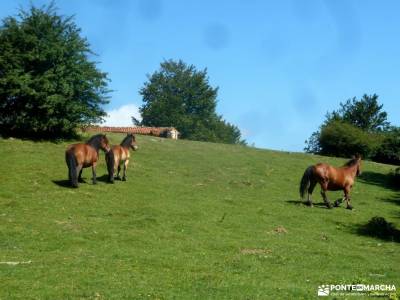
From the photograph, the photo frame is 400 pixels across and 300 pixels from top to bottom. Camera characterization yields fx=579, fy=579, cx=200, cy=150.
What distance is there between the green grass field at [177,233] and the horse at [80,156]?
0.67m

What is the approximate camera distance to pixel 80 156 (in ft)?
79.7

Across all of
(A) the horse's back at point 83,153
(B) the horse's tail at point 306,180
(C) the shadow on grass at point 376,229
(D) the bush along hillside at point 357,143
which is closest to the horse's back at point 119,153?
(A) the horse's back at point 83,153

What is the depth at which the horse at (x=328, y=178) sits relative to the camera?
25698 millimetres

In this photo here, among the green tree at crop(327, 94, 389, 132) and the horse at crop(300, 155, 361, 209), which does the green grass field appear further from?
the green tree at crop(327, 94, 389, 132)

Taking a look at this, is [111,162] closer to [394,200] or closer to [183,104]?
[394,200]

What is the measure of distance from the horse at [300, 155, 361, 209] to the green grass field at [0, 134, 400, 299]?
88cm

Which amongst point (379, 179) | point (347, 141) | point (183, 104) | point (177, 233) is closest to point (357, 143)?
point (347, 141)

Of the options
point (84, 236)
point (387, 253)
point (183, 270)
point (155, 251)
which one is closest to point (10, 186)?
point (84, 236)

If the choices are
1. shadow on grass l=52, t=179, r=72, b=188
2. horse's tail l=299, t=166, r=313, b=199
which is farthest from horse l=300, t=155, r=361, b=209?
shadow on grass l=52, t=179, r=72, b=188

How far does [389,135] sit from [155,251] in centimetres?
4276

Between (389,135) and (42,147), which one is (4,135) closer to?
(42,147)

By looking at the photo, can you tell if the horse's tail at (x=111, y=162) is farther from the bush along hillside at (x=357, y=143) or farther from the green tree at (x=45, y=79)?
the bush along hillside at (x=357, y=143)

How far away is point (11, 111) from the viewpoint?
33.8 meters

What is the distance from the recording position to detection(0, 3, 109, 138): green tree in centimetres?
3281
